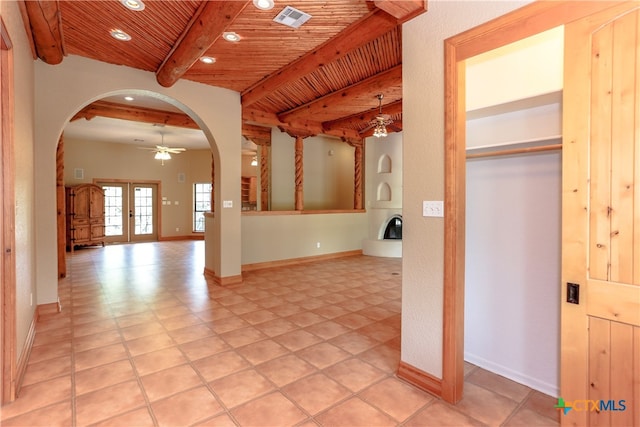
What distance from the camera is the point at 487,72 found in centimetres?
230

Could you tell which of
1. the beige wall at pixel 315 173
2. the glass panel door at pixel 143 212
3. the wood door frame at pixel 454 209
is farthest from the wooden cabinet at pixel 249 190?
the wood door frame at pixel 454 209

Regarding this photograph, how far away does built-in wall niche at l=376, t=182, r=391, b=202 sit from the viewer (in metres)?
7.64

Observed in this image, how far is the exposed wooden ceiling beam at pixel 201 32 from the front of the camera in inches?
100

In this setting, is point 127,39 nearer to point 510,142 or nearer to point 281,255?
point 510,142

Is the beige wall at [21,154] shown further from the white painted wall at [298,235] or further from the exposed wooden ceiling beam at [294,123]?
the white painted wall at [298,235]

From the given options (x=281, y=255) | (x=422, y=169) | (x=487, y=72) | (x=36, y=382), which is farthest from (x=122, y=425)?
(x=281, y=255)

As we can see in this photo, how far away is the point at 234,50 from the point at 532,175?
307 centimetres

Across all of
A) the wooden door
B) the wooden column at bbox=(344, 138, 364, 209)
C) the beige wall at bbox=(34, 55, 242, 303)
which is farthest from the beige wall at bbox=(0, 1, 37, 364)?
the wooden column at bbox=(344, 138, 364, 209)

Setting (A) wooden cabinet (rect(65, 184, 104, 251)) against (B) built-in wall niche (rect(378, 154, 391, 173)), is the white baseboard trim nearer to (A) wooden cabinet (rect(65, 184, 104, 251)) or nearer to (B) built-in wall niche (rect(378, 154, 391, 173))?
(B) built-in wall niche (rect(378, 154, 391, 173))

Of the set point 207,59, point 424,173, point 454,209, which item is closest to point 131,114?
point 207,59

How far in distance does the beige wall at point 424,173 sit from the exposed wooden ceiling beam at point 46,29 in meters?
2.77

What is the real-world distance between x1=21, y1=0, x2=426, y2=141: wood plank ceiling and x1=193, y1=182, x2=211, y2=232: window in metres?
6.94

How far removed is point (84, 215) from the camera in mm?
8523

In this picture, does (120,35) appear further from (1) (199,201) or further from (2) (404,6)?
(1) (199,201)
